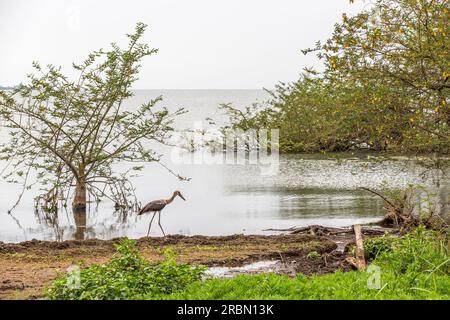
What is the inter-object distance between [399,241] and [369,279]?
10.3 feet

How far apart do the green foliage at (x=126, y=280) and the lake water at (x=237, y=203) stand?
22.9 ft

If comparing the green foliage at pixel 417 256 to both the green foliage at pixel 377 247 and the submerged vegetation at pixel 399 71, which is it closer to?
the green foliage at pixel 377 247

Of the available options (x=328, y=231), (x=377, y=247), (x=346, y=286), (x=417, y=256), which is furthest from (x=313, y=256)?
(x=328, y=231)

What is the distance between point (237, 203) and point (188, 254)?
8.19 m

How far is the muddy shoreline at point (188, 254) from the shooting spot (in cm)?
1029

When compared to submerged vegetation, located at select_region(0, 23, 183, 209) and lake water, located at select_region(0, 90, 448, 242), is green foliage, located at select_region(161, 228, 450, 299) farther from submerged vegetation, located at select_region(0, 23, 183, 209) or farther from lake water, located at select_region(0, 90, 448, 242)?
submerged vegetation, located at select_region(0, 23, 183, 209)

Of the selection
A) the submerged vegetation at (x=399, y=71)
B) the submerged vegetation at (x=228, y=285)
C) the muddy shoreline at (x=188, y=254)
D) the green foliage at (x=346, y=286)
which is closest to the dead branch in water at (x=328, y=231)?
the muddy shoreline at (x=188, y=254)

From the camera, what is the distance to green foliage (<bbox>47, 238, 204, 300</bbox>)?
25.7 ft

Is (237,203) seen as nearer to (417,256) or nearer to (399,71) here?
(399,71)

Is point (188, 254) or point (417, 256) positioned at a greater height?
point (417, 256)

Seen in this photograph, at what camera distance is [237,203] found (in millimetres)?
20312

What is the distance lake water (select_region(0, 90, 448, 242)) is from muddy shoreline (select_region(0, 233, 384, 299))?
2037 millimetres
